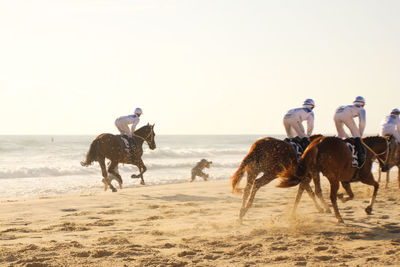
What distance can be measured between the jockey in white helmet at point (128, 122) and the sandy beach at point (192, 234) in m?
3.66

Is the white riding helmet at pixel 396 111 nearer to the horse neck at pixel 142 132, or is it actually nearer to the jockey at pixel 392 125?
the jockey at pixel 392 125

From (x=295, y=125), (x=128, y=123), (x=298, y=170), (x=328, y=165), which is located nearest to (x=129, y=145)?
(x=128, y=123)

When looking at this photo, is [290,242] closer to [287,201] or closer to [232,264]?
[232,264]

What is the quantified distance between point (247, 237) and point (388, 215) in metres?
3.73

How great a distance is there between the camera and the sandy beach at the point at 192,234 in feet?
20.5

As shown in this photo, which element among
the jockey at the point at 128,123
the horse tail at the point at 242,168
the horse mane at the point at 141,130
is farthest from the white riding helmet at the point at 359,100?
the horse mane at the point at 141,130

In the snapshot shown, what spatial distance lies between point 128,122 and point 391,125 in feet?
27.4

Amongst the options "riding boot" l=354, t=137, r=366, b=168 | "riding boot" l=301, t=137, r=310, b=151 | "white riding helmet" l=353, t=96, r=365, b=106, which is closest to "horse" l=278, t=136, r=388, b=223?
"riding boot" l=354, t=137, r=366, b=168

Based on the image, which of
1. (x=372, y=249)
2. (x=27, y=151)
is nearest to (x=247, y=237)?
(x=372, y=249)

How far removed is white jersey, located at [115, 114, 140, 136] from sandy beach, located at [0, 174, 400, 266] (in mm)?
3659

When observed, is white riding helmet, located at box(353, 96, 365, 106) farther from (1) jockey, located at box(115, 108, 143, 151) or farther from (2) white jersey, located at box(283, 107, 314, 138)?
(1) jockey, located at box(115, 108, 143, 151)

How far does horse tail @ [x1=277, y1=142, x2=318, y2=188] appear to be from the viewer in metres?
8.89

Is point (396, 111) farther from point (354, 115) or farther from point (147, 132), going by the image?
point (147, 132)

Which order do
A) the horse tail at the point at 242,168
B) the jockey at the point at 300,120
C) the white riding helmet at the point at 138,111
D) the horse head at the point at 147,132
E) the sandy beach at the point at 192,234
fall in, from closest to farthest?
the sandy beach at the point at 192,234, the horse tail at the point at 242,168, the jockey at the point at 300,120, the white riding helmet at the point at 138,111, the horse head at the point at 147,132
